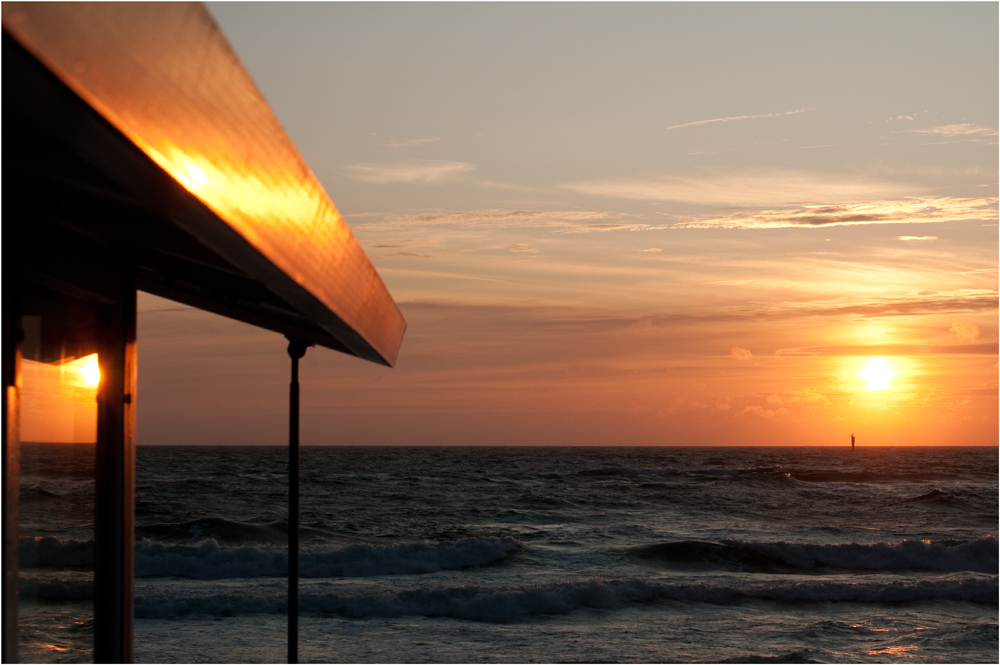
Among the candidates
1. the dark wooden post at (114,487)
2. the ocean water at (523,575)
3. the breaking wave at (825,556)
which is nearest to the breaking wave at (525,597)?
the ocean water at (523,575)

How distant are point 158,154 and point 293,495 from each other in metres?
3.16

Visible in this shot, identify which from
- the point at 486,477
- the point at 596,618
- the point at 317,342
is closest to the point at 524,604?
the point at 596,618

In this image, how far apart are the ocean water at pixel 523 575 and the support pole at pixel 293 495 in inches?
52.9

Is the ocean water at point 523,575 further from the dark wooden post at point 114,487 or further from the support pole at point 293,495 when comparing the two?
the support pole at point 293,495

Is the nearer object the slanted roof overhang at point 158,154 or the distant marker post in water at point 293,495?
the slanted roof overhang at point 158,154

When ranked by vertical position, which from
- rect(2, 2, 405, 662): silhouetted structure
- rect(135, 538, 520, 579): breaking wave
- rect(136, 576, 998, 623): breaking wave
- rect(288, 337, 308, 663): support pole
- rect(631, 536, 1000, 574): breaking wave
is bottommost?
rect(631, 536, 1000, 574): breaking wave

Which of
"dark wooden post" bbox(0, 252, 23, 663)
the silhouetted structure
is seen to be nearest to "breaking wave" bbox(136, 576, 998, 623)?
the silhouetted structure

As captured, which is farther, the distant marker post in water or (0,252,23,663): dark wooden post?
the distant marker post in water

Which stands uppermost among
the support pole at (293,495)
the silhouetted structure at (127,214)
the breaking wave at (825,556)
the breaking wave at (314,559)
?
the silhouetted structure at (127,214)

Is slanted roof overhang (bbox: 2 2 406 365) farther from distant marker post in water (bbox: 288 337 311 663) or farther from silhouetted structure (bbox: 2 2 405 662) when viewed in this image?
distant marker post in water (bbox: 288 337 311 663)

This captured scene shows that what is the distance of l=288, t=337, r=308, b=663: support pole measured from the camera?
3947 millimetres

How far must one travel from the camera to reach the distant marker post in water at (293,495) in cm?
395

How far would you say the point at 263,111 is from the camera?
50.8 inches

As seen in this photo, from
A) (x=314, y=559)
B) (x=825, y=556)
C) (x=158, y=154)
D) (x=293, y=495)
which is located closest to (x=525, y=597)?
(x=314, y=559)
